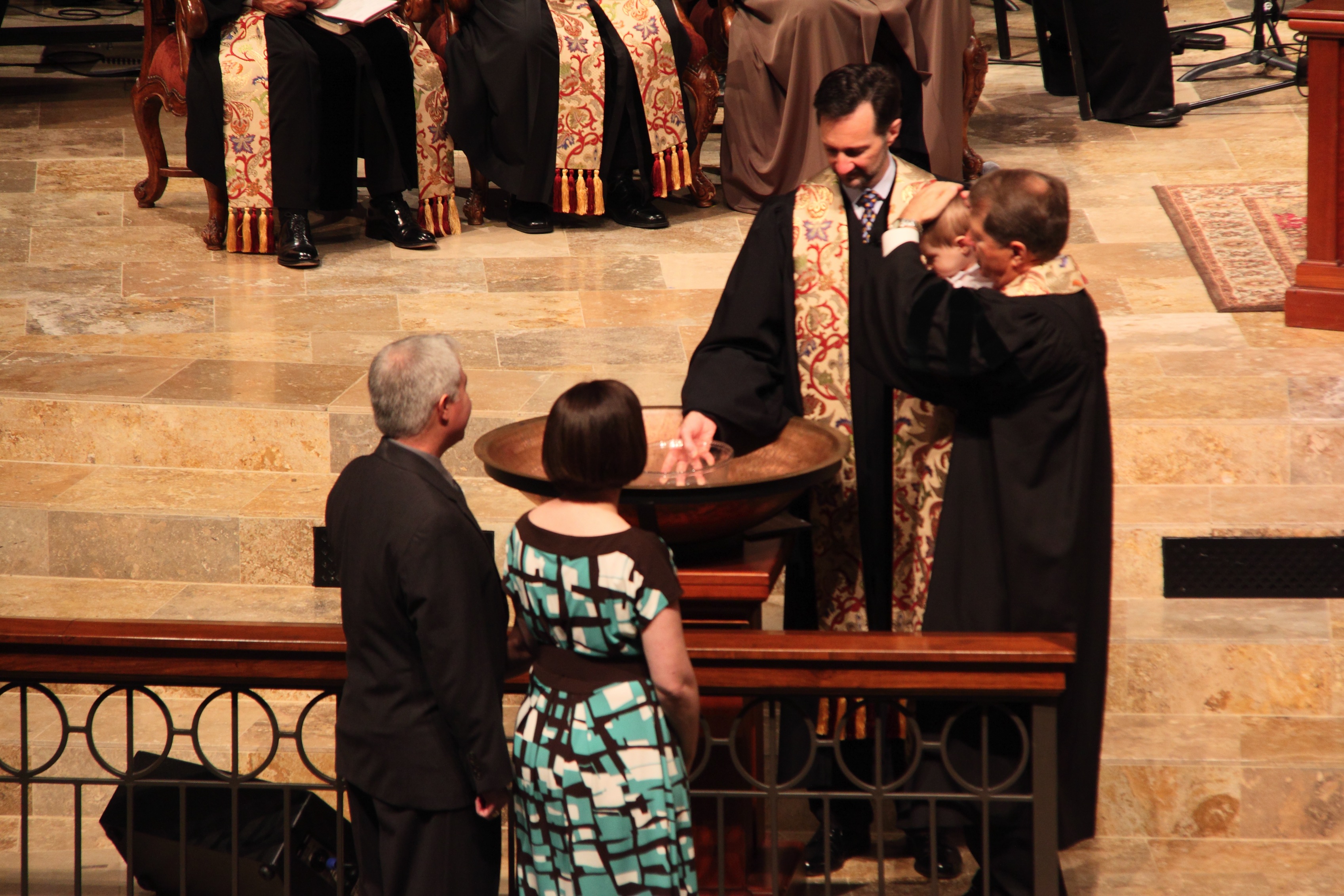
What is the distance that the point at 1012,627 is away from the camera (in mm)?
2820

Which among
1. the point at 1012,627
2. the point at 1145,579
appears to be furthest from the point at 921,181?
the point at 1145,579

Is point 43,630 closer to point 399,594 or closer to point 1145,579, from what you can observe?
point 399,594

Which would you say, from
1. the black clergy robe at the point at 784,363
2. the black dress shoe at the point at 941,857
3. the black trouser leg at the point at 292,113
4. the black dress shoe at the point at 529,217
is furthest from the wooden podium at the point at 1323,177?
the black trouser leg at the point at 292,113

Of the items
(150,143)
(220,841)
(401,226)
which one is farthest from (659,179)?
(220,841)

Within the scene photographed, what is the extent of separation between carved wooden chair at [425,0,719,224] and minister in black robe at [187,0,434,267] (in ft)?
0.95

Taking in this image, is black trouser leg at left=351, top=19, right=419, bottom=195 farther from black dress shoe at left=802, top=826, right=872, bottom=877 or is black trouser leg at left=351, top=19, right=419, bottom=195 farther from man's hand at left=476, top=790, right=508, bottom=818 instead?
man's hand at left=476, top=790, right=508, bottom=818

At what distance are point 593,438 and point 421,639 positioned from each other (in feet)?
1.27

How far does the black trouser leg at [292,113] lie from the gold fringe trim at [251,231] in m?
0.10

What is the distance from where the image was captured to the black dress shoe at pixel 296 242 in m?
5.71

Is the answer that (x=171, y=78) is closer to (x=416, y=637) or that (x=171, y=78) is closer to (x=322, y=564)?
(x=322, y=564)

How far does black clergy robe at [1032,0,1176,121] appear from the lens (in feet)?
23.2

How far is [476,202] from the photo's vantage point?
6.27 metres

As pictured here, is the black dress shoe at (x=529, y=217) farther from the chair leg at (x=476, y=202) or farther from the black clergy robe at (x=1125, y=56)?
the black clergy robe at (x=1125, y=56)

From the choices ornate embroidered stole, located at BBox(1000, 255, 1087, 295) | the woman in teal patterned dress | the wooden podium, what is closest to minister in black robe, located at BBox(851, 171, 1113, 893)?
ornate embroidered stole, located at BBox(1000, 255, 1087, 295)
